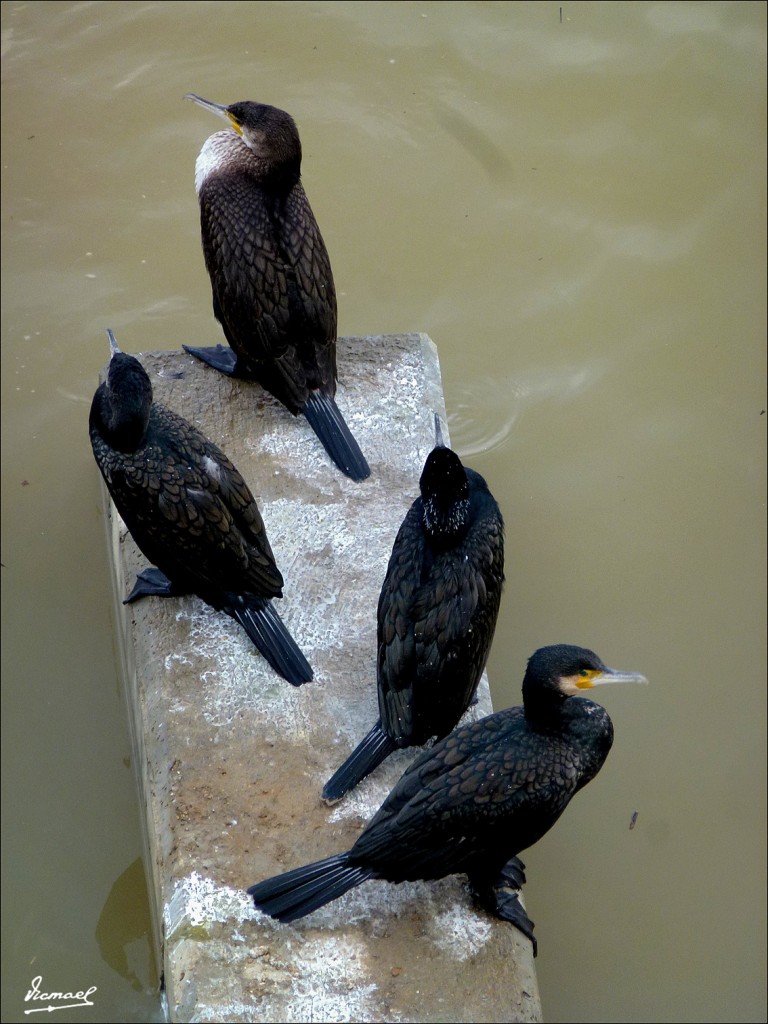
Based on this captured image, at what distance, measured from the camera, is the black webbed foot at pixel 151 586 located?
4.04 metres

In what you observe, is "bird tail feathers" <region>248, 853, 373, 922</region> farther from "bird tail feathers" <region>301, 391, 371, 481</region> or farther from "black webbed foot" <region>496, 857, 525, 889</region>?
"bird tail feathers" <region>301, 391, 371, 481</region>

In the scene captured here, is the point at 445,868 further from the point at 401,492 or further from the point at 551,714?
the point at 401,492

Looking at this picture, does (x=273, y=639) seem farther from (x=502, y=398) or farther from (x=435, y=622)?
(x=502, y=398)

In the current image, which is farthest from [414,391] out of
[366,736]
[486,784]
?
[486,784]

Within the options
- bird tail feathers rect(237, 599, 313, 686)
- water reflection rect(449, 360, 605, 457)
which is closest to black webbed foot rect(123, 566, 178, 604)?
bird tail feathers rect(237, 599, 313, 686)

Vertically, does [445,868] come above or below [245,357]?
below

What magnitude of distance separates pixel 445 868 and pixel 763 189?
447 cm

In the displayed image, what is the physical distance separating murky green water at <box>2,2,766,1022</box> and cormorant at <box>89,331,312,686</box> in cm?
105

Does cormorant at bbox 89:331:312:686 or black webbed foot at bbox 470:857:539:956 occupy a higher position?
cormorant at bbox 89:331:312:686

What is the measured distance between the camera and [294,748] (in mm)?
3697

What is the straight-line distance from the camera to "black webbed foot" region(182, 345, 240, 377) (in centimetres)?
477

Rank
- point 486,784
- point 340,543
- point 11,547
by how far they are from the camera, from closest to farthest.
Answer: point 486,784
point 340,543
point 11,547

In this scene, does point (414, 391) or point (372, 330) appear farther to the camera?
point (372, 330)

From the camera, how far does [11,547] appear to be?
200 inches
